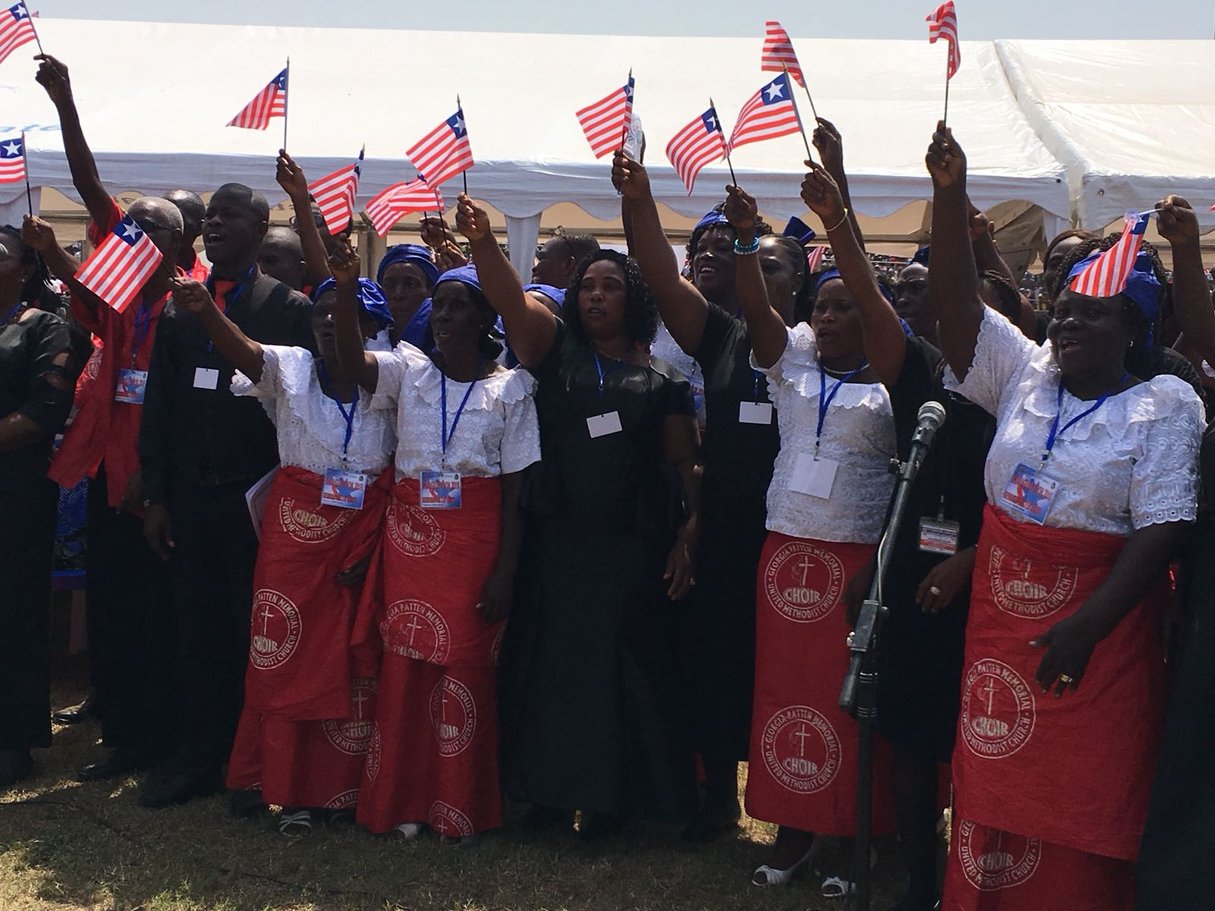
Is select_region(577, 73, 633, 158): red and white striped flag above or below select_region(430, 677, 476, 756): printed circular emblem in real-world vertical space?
above

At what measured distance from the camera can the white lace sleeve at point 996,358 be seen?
3615mm

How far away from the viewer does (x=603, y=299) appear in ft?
14.9

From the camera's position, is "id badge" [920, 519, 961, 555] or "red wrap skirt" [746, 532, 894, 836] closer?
"id badge" [920, 519, 961, 555]

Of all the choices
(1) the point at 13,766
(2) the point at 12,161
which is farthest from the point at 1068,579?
(2) the point at 12,161

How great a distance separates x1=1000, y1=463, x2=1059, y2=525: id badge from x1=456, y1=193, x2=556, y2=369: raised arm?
173 centimetres

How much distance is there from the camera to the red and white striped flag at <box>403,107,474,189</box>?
5160 mm

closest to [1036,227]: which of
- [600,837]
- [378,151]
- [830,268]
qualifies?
[378,151]

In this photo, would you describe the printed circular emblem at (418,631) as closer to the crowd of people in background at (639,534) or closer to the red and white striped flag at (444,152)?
the crowd of people in background at (639,534)

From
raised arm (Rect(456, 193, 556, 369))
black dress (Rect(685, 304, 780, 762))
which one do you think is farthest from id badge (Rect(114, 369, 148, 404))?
black dress (Rect(685, 304, 780, 762))

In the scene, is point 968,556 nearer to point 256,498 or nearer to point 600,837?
point 600,837

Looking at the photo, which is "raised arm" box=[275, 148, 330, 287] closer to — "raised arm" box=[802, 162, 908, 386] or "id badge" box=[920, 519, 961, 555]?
"raised arm" box=[802, 162, 908, 386]

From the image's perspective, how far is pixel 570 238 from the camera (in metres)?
6.70

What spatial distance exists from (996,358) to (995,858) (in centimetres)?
136

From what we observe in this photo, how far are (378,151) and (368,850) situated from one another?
703cm
